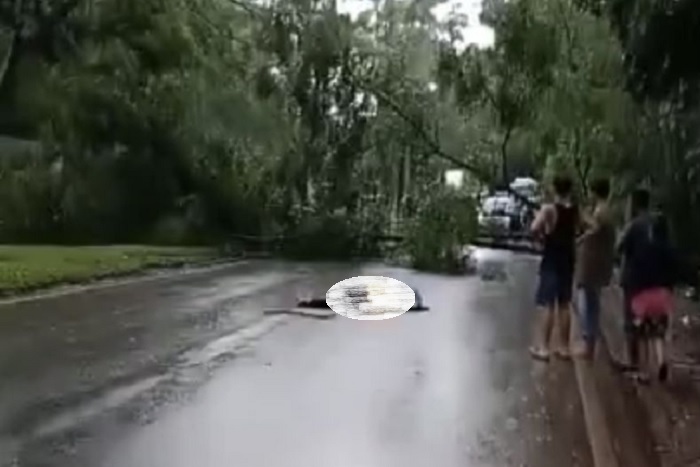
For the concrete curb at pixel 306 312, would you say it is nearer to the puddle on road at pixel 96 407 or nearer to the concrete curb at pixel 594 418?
the concrete curb at pixel 594 418

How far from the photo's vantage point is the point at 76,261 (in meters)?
34.0

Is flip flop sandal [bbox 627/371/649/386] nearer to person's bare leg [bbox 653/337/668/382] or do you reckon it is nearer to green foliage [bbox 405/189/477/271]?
person's bare leg [bbox 653/337/668/382]

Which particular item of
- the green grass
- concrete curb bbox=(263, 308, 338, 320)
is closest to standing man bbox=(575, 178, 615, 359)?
concrete curb bbox=(263, 308, 338, 320)

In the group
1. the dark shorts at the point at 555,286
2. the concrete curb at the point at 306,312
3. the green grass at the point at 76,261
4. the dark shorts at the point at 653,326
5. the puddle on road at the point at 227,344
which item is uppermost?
the dark shorts at the point at 555,286

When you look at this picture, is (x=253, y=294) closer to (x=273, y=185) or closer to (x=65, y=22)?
(x=65, y=22)

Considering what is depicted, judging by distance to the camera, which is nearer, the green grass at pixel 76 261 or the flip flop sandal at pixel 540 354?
the flip flop sandal at pixel 540 354

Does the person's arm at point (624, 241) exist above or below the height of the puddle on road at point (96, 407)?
above

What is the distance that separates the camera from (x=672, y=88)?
18.4m

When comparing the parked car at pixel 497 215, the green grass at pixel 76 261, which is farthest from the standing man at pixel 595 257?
the parked car at pixel 497 215

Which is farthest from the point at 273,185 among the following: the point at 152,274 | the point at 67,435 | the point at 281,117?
the point at 67,435

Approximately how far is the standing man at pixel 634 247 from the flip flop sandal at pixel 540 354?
5.51 ft

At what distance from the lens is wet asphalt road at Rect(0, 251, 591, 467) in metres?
9.91

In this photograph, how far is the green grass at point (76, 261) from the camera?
27.4 meters

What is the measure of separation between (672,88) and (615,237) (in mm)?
4326
